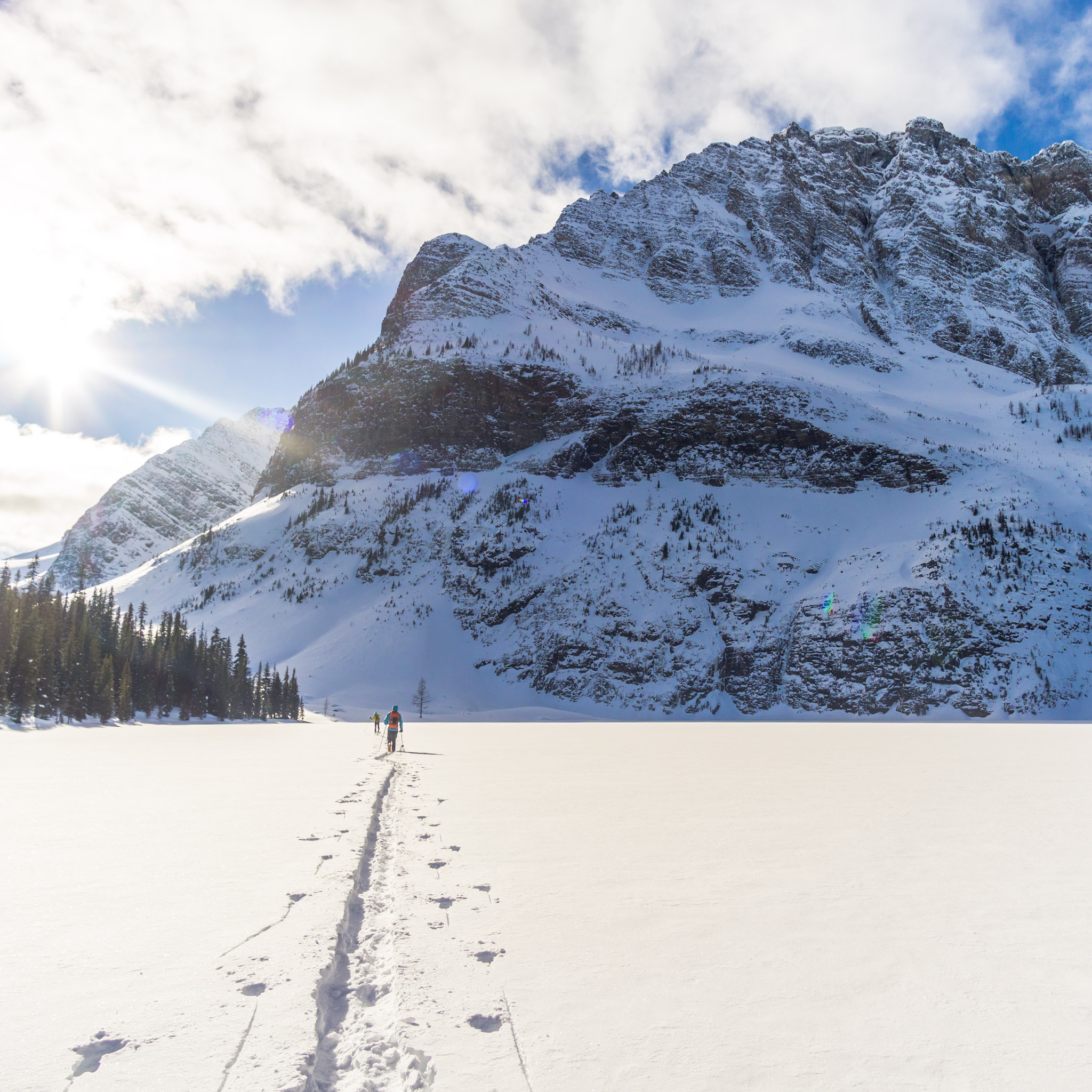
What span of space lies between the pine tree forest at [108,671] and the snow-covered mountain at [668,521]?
16.3 m

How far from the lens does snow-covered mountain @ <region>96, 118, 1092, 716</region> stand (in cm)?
7506

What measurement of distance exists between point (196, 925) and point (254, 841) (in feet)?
11.4

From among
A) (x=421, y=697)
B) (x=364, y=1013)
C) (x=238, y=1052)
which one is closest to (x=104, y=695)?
Answer: (x=421, y=697)

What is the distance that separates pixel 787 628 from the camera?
8206 centimetres

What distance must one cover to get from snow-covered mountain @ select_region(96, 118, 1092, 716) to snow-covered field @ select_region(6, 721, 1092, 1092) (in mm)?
68452

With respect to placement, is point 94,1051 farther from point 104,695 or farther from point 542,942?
point 104,695

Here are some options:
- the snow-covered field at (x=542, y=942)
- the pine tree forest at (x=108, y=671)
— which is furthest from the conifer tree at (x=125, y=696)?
the snow-covered field at (x=542, y=942)

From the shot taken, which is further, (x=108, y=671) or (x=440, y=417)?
(x=440, y=417)

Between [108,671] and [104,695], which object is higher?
[108,671]

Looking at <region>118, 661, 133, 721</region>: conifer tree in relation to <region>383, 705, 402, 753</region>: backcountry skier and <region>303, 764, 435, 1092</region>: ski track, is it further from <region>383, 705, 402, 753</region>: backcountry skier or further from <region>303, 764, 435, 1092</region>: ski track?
<region>303, 764, 435, 1092</region>: ski track

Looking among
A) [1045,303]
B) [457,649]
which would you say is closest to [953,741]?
[457,649]

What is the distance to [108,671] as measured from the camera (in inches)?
1732

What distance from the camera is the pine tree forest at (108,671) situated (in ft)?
127

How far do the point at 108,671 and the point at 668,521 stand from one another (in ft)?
257
